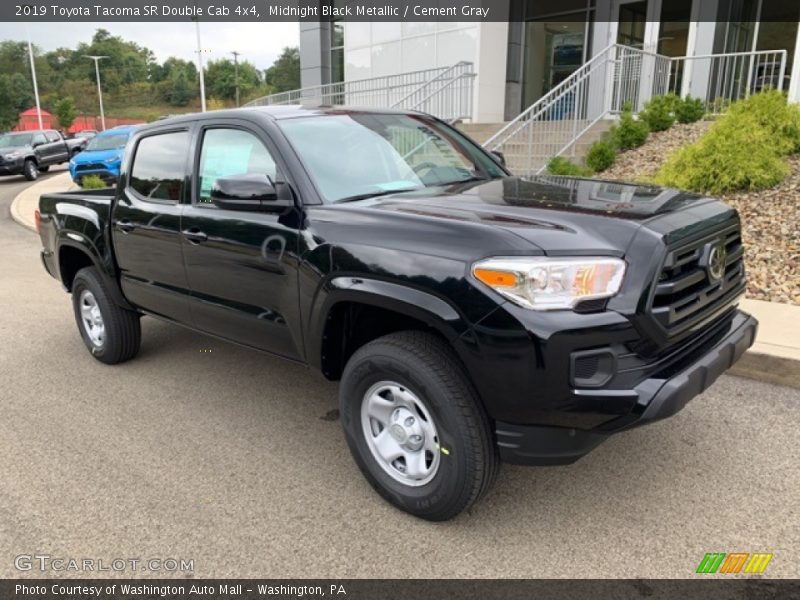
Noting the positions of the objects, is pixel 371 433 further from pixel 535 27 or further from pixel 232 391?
pixel 535 27

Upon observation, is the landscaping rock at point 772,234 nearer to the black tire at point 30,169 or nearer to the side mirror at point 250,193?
the side mirror at point 250,193

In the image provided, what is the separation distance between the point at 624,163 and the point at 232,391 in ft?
24.7

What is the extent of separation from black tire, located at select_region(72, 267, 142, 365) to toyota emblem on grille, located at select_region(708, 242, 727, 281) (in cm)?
407

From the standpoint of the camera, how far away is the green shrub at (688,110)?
10.8 metres

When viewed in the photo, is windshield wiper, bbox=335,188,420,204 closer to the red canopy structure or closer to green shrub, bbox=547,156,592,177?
green shrub, bbox=547,156,592,177

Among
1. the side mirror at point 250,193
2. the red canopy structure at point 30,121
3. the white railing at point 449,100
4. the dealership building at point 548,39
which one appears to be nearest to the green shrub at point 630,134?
the dealership building at point 548,39

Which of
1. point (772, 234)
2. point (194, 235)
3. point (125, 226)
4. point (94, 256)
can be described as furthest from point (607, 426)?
point (772, 234)

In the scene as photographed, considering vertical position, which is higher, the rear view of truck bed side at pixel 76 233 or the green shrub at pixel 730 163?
the green shrub at pixel 730 163

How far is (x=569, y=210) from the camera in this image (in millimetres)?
2850

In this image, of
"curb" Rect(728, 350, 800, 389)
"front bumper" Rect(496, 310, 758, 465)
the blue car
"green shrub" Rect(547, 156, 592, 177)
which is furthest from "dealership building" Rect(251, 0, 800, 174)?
"front bumper" Rect(496, 310, 758, 465)

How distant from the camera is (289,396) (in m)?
4.46

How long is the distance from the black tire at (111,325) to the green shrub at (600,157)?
7.30 meters

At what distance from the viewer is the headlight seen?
247 cm

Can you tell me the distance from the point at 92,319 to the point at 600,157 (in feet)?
24.8
